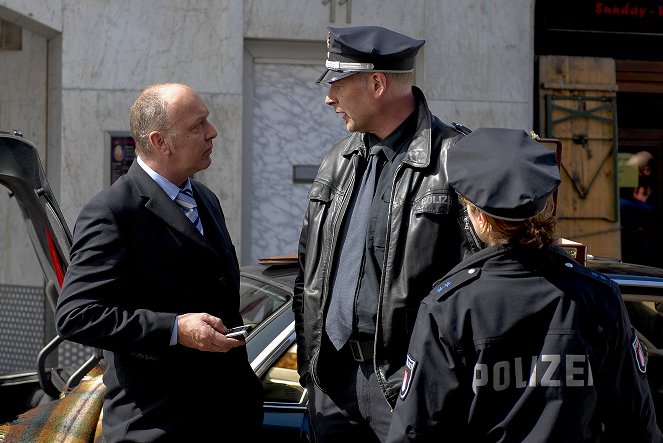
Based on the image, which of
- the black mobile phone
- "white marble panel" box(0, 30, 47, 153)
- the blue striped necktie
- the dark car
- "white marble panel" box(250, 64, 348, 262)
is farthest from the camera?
"white marble panel" box(0, 30, 47, 153)

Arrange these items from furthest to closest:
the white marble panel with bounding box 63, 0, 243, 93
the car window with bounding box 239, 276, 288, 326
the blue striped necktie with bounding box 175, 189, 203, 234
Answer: the white marble panel with bounding box 63, 0, 243, 93, the car window with bounding box 239, 276, 288, 326, the blue striped necktie with bounding box 175, 189, 203, 234

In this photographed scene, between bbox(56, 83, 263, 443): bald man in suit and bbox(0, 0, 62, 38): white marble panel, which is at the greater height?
bbox(0, 0, 62, 38): white marble panel

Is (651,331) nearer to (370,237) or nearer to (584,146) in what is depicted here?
(370,237)

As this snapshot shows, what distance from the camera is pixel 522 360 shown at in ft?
7.47

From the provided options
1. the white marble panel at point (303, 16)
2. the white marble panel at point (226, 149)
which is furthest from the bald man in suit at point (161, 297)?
the white marble panel at point (303, 16)

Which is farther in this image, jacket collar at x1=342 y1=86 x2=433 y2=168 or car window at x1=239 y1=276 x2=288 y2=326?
car window at x1=239 y1=276 x2=288 y2=326

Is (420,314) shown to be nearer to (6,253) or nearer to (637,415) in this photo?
(637,415)

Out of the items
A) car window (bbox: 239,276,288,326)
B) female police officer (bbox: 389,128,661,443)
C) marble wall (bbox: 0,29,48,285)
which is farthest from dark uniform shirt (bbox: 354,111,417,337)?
marble wall (bbox: 0,29,48,285)

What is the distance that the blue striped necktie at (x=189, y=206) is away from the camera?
3.13 metres

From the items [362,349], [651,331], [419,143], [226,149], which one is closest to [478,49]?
[226,149]

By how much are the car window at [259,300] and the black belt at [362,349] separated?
0.92 metres

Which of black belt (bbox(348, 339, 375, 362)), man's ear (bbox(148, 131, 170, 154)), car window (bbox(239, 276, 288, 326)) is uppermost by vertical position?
man's ear (bbox(148, 131, 170, 154))

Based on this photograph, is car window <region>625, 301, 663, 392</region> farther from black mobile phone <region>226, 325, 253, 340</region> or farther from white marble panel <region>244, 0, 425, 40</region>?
white marble panel <region>244, 0, 425, 40</region>

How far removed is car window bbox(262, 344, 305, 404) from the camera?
12.1 feet
